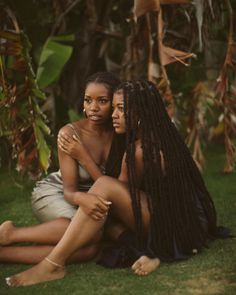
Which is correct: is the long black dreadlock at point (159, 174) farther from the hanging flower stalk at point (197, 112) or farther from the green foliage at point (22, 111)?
the hanging flower stalk at point (197, 112)

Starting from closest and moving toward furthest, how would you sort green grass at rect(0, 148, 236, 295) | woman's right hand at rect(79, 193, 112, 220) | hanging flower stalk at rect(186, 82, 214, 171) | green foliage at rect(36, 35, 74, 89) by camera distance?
green grass at rect(0, 148, 236, 295) < woman's right hand at rect(79, 193, 112, 220) < green foliage at rect(36, 35, 74, 89) < hanging flower stalk at rect(186, 82, 214, 171)

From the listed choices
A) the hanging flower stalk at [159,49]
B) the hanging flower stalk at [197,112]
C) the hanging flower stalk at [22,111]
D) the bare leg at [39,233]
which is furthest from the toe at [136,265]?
the hanging flower stalk at [197,112]

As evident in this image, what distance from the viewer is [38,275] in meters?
3.38

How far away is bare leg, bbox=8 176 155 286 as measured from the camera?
337 centimetres

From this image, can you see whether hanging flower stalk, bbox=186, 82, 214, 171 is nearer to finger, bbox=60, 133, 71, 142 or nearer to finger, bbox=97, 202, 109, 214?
finger, bbox=60, 133, 71, 142

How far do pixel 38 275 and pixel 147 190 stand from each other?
27.5 inches

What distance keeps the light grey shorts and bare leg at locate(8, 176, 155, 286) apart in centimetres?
39

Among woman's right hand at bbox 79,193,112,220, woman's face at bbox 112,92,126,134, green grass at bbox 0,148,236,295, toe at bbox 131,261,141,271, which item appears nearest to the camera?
green grass at bbox 0,148,236,295

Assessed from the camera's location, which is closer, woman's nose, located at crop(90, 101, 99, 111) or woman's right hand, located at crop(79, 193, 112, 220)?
woman's right hand, located at crop(79, 193, 112, 220)

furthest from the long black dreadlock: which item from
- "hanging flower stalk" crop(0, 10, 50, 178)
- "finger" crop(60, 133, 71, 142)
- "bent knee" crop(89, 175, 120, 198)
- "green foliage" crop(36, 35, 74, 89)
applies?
"green foliage" crop(36, 35, 74, 89)

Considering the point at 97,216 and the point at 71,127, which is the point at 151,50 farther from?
the point at 97,216

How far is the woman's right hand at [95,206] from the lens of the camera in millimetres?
3334

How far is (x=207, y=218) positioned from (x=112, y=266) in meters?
0.63

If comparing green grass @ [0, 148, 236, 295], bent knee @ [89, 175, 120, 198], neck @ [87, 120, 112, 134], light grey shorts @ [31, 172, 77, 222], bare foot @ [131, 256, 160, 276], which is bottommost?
green grass @ [0, 148, 236, 295]
